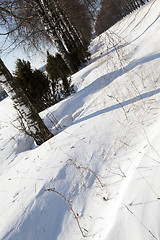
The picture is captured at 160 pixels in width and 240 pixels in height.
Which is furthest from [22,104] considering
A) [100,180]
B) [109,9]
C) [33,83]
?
[109,9]

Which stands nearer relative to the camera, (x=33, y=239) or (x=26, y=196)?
(x=33, y=239)

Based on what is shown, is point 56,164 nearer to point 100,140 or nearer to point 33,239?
point 100,140

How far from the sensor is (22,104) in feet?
8.66

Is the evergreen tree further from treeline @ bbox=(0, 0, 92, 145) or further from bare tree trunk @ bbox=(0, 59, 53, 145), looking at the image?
bare tree trunk @ bbox=(0, 59, 53, 145)

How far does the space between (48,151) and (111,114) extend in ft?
3.48

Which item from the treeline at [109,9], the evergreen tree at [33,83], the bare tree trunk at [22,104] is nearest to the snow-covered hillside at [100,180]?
the bare tree trunk at [22,104]

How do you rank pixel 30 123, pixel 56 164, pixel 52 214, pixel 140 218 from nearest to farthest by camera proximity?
1. pixel 140 218
2. pixel 52 214
3. pixel 56 164
4. pixel 30 123

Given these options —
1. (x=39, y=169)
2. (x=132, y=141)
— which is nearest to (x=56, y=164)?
(x=39, y=169)

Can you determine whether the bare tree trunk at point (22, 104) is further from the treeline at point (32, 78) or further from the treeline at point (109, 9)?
the treeline at point (109, 9)

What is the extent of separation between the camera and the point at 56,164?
168 cm

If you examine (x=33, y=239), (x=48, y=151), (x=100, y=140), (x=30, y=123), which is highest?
(x=30, y=123)

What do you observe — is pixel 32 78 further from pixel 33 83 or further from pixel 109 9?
pixel 109 9

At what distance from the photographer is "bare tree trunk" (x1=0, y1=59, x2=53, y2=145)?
2477 millimetres

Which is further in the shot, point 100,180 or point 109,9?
point 109,9
